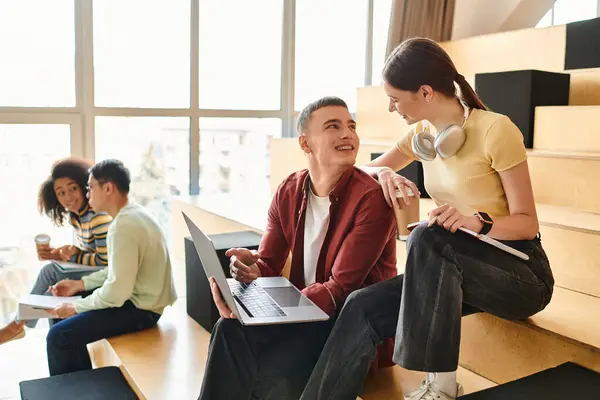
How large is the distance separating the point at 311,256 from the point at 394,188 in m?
0.37

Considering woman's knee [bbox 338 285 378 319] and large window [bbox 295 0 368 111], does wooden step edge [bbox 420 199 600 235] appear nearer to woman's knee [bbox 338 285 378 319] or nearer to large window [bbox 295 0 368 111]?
woman's knee [bbox 338 285 378 319]

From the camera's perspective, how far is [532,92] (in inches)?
104

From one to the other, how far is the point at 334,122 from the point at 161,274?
3.65 ft

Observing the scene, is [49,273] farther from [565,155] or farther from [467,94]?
[565,155]

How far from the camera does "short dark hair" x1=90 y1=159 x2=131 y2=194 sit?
263 cm

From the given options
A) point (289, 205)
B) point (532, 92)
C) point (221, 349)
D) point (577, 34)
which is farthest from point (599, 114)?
point (221, 349)

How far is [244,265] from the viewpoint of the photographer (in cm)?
196

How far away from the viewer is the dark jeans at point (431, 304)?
144 cm

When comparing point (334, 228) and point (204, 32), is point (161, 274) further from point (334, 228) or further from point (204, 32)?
point (204, 32)

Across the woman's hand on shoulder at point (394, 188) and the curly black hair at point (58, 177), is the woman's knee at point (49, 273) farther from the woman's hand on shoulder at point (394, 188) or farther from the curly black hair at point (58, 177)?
the woman's hand on shoulder at point (394, 188)

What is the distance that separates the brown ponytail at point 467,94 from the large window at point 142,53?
107 inches

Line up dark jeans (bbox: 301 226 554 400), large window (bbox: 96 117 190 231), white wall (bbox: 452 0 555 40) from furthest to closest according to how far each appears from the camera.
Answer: white wall (bbox: 452 0 555 40), large window (bbox: 96 117 190 231), dark jeans (bbox: 301 226 554 400)

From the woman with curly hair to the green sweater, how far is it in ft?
0.90

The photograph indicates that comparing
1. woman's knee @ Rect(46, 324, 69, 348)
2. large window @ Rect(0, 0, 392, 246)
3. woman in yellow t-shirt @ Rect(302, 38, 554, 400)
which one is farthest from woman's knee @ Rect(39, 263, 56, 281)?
woman in yellow t-shirt @ Rect(302, 38, 554, 400)
